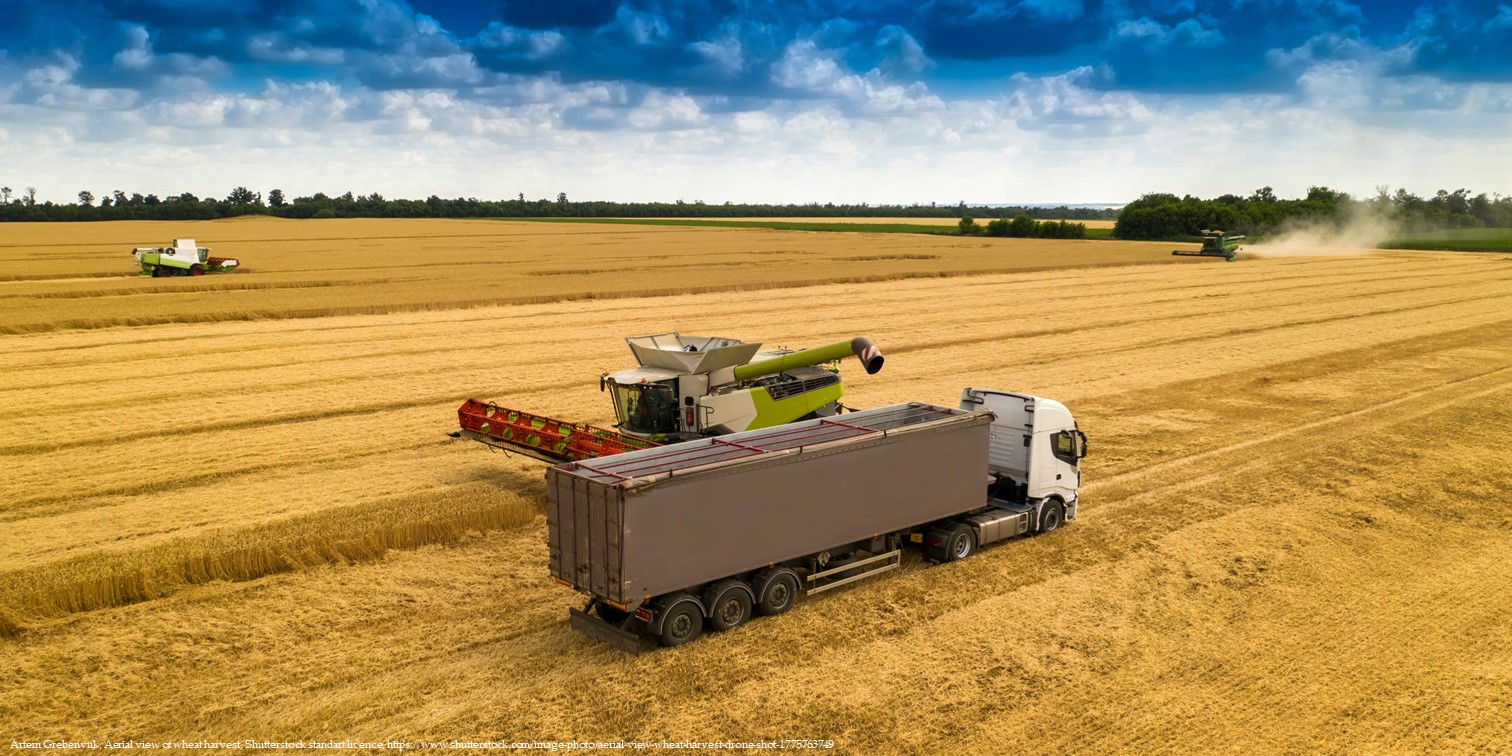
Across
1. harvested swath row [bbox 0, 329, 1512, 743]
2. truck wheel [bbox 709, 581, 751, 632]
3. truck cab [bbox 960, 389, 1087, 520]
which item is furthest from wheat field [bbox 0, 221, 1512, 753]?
truck cab [bbox 960, 389, 1087, 520]

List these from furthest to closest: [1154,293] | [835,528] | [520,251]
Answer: [520,251]
[1154,293]
[835,528]

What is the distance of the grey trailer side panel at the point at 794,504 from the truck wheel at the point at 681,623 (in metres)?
0.39

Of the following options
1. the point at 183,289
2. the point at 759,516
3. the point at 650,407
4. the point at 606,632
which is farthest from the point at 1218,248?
the point at 606,632

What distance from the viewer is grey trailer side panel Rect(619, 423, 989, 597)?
1367 cm

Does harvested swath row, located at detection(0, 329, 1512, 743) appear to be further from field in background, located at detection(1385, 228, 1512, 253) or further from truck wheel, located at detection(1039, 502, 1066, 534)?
field in background, located at detection(1385, 228, 1512, 253)

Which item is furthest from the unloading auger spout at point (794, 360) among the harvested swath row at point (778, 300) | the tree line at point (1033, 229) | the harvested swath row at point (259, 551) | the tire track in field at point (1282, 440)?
the tree line at point (1033, 229)

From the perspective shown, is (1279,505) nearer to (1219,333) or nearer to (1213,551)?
(1213,551)

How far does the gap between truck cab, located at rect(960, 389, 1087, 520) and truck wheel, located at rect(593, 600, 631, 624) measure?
766cm

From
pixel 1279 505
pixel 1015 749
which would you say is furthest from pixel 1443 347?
pixel 1015 749

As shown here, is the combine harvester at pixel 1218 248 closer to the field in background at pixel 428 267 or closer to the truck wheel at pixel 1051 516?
the field in background at pixel 428 267

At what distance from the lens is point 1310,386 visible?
3447 cm

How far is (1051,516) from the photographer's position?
19.7 m

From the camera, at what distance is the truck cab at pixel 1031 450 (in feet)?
63.5

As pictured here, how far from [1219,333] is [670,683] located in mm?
40073
